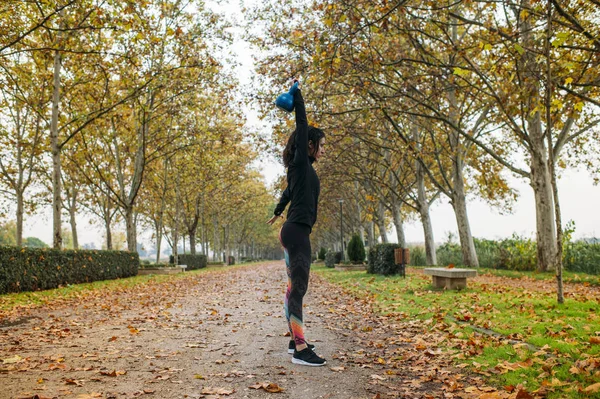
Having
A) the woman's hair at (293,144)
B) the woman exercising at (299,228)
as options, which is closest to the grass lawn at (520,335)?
the woman exercising at (299,228)

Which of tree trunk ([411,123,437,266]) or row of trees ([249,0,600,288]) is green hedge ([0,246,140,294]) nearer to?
row of trees ([249,0,600,288])

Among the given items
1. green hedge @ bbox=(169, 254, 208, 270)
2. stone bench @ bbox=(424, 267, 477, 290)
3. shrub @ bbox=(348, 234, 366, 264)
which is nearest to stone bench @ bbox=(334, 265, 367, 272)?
shrub @ bbox=(348, 234, 366, 264)

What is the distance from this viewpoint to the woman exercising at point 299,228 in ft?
15.2

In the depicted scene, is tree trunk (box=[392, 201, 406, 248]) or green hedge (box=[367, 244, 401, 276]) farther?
tree trunk (box=[392, 201, 406, 248])

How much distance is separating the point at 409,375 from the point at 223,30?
1927 centimetres

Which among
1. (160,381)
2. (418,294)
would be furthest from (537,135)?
(160,381)

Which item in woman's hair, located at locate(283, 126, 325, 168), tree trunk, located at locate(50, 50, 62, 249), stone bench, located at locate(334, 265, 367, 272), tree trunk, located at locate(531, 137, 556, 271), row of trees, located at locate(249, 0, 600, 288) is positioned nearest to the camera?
woman's hair, located at locate(283, 126, 325, 168)

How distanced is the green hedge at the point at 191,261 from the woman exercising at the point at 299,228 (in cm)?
2910

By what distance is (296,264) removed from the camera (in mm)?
4641

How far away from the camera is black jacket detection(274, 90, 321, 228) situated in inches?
182

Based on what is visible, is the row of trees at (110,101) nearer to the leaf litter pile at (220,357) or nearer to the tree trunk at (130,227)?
the tree trunk at (130,227)

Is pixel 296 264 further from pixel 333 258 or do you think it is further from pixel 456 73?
pixel 333 258

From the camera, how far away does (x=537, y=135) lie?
16.1 meters

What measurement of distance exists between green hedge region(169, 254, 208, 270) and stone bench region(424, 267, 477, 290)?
2408 cm
